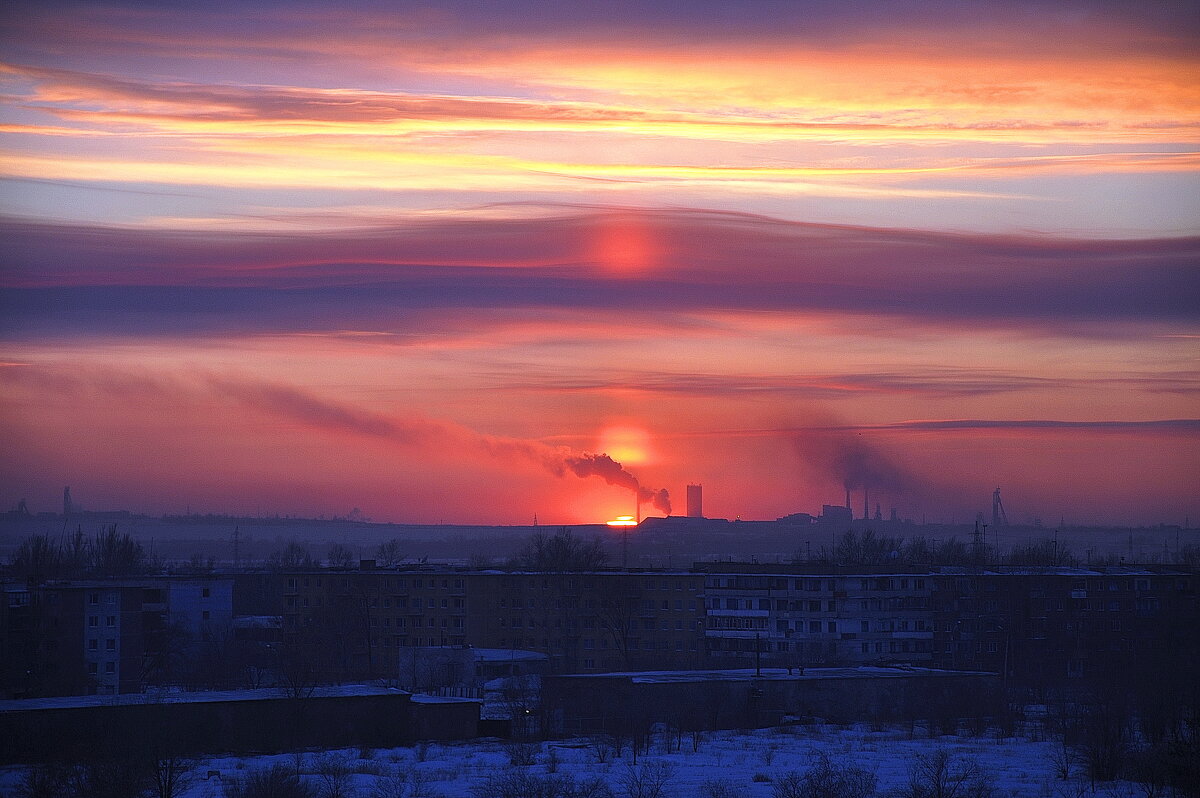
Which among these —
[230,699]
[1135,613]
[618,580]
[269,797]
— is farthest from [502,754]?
[1135,613]

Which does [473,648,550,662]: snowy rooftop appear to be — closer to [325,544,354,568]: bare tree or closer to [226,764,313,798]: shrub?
[325,544,354,568]: bare tree

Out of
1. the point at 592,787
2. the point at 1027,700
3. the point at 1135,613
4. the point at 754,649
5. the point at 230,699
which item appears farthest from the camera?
the point at 1135,613

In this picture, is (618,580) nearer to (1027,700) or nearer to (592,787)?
(1027,700)

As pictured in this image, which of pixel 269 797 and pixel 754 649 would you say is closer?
pixel 269 797

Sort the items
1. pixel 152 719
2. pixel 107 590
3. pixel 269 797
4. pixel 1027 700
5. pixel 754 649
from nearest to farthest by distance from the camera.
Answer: pixel 269 797, pixel 152 719, pixel 1027 700, pixel 107 590, pixel 754 649

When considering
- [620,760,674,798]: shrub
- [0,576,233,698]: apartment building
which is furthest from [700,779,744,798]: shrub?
[0,576,233,698]: apartment building

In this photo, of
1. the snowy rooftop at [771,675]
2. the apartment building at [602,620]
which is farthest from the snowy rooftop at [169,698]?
the apartment building at [602,620]

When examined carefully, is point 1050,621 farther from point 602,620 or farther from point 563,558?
point 563,558

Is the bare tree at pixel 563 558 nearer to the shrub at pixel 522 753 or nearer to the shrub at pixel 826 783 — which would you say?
the shrub at pixel 522 753
